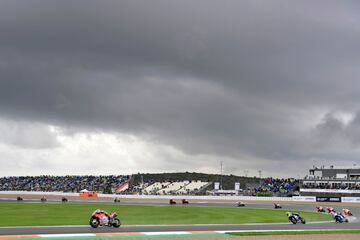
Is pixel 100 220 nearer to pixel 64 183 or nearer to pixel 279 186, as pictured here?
pixel 279 186

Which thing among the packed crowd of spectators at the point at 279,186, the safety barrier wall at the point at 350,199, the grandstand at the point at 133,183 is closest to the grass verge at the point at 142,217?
the safety barrier wall at the point at 350,199

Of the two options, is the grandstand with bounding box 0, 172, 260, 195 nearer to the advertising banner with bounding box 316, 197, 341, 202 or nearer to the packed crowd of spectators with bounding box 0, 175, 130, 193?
the packed crowd of spectators with bounding box 0, 175, 130, 193

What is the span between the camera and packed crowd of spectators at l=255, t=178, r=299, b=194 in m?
93.0

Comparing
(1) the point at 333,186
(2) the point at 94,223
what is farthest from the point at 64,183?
(2) the point at 94,223

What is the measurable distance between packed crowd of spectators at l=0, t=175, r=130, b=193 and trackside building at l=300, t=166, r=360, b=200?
40.0 meters

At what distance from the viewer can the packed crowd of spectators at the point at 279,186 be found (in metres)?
93.0

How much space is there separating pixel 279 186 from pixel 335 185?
1289cm

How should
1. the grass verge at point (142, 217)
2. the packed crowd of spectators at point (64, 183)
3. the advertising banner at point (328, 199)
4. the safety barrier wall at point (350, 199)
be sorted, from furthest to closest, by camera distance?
1. the packed crowd of spectators at point (64, 183)
2. the advertising banner at point (328, 199)
3. the safety barrier wall at point (350, 199)
4. the grass verge at point (142, 217)

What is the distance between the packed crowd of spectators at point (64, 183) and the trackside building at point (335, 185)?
40007 mm

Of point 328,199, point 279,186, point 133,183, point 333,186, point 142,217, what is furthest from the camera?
point 133,183

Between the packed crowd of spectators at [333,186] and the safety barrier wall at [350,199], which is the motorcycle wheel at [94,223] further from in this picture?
the packed crowd of spectators at [333,186]

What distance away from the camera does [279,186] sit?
98.6 meters

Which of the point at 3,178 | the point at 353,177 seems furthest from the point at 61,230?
the point at 3,178

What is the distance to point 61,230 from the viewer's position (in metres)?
26.6
